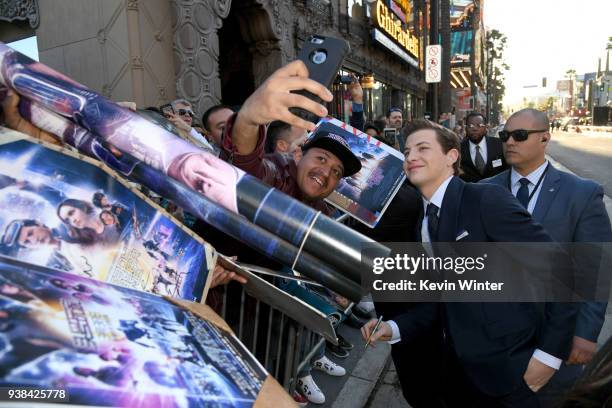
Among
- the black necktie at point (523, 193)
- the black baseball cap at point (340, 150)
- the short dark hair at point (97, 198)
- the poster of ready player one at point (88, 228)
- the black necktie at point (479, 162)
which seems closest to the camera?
the poster of ready player one at point (88, 228)

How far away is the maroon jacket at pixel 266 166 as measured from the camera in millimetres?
1571

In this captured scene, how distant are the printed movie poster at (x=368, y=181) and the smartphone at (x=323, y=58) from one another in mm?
1523

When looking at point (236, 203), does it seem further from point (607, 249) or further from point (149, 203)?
point (607, 249)

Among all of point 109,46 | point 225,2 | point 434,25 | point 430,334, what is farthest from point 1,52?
point 434,25

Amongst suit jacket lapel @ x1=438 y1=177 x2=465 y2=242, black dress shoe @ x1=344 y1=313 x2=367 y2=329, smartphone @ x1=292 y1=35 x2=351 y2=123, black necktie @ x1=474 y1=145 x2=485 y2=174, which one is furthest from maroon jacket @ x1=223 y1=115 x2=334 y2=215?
black necktie @ x1=474 y1=145 x2=485 y2=174

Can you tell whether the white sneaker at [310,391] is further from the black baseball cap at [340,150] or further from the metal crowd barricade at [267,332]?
the black baseball cap at [340,150]

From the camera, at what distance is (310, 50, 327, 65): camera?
1220 mm

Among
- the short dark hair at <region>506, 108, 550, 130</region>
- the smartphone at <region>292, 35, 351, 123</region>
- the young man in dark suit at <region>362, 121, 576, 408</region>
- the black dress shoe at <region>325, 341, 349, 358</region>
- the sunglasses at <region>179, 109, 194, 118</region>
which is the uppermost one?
the sunglasses at <region>179, 109, 194, 118</region>

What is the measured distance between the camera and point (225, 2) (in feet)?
24.1

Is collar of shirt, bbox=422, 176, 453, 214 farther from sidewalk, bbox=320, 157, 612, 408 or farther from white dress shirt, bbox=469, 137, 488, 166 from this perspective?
white dress shirt, bbox=469, 137, 488, 166

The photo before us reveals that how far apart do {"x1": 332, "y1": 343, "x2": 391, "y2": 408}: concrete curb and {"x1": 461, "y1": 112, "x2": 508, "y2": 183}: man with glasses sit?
3.31m

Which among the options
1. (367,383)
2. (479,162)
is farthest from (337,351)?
(479,162)

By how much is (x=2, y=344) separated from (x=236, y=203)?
1.54 feet

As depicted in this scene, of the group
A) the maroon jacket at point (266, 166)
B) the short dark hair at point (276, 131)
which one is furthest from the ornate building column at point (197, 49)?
the maroon jacket at point (266, 166)
